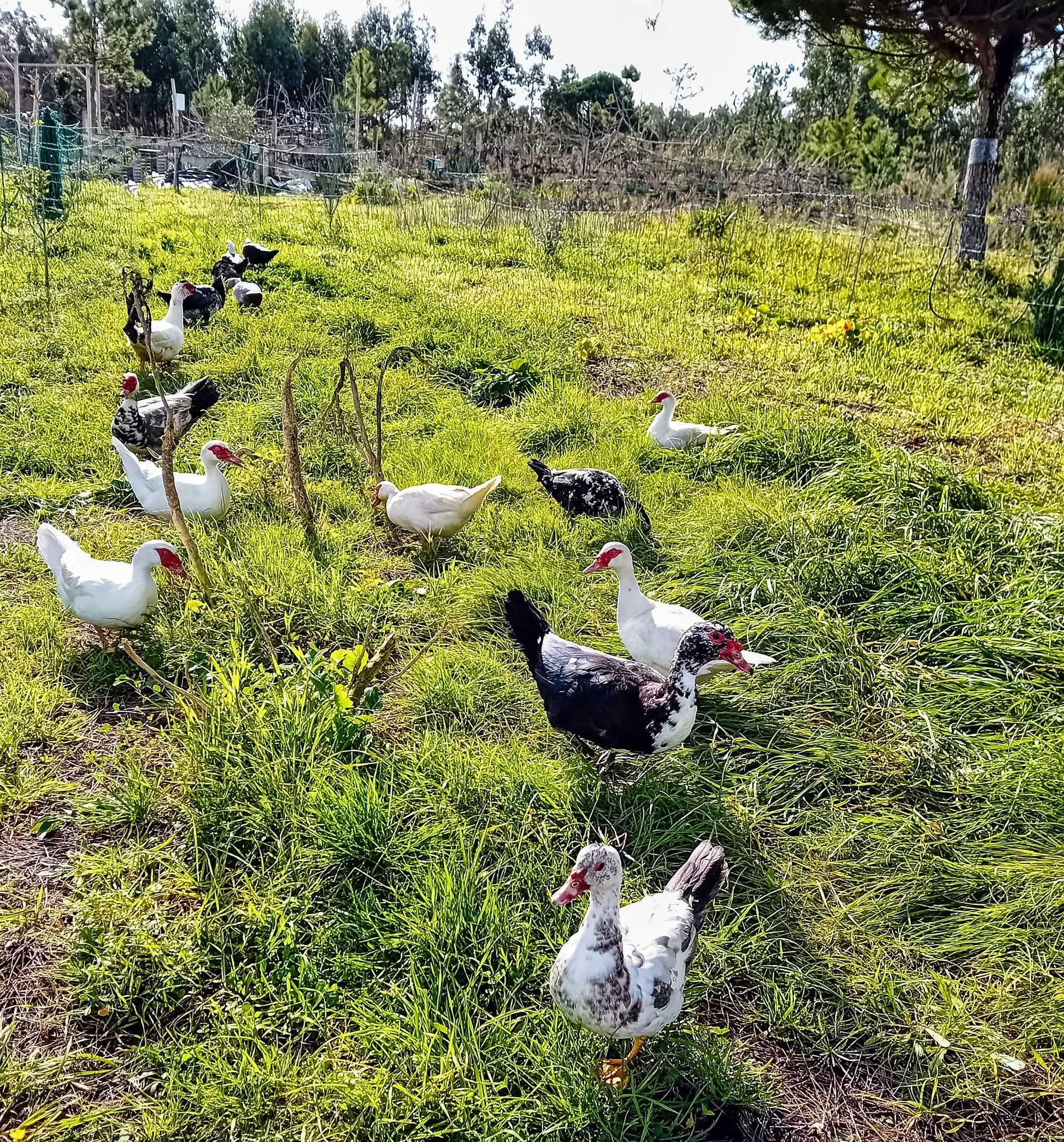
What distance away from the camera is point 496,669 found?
11.3 feet

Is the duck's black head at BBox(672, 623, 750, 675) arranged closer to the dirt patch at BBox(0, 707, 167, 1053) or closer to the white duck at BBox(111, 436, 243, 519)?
the dirt patch at BBox(0, 707, 167, 1053)

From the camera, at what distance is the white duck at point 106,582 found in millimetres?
3426

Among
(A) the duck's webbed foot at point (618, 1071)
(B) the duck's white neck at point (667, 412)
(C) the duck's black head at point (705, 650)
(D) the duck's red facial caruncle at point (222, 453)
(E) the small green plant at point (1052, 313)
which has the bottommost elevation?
(A) the duck's webbed foot at point (618, 1071)

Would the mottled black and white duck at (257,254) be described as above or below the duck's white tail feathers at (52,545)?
above

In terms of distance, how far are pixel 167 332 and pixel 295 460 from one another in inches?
144

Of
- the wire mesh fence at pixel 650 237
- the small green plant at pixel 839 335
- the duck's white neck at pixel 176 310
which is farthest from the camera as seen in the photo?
the wire mesh fence at pixel 650 237

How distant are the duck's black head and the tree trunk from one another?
1028 cm

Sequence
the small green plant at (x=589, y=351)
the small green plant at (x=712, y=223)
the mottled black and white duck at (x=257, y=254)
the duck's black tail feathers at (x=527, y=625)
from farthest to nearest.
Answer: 1. the small green plant at (x=712, y=223)
2. the mottled black and white duck at (x=257, y=254)
3. the small green plant at (x=589, y=351)
4. the duck's black tail feathers at (x=527, y=625)

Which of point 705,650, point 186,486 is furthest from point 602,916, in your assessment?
point 186,486

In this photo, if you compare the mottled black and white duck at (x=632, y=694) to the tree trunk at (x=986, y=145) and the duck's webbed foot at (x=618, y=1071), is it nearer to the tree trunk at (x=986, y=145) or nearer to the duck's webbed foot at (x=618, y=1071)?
the duck's webbed foot at (x=618, y=1071)

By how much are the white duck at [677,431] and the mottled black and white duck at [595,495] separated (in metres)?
1.01

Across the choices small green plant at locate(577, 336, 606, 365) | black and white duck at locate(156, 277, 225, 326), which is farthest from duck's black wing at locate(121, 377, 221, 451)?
small green plant at locate(577, 336, 606, 365)

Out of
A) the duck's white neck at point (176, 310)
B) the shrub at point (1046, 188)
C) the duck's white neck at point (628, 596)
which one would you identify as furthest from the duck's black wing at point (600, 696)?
the shrub at point (1046, 188)

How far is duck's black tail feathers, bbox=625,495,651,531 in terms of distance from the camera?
4.47 meters
